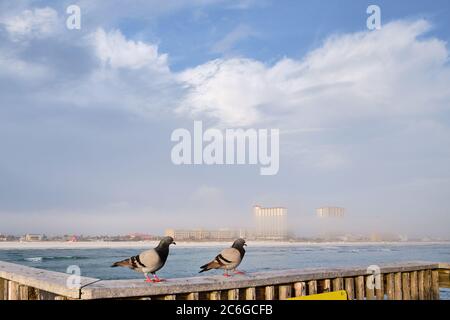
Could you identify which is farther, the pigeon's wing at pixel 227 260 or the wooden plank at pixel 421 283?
the wooden plank at pixel 421 283

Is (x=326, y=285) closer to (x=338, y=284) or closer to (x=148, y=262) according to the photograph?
(x=338, y=284)

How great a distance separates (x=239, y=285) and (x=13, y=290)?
1998 millimetres

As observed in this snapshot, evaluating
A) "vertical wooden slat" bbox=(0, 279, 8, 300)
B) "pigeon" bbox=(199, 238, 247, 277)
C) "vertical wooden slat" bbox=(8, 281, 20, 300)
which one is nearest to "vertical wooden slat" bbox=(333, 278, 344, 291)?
"pigeon" bbox=(199, 238, 247, 277)

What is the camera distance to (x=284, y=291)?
5000 mm

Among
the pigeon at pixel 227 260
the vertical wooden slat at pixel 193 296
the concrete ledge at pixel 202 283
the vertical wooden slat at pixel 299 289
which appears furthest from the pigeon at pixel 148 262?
the vertical wooden slat at pixel 299 289

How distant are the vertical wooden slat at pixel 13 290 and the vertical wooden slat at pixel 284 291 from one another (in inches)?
92.2

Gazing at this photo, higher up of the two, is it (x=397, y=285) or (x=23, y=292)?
(x=23, y=292)

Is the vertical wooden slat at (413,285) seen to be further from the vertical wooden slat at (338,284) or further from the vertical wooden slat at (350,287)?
the vertical wooden slat at (338,284)

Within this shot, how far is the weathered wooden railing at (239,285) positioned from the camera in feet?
12.6

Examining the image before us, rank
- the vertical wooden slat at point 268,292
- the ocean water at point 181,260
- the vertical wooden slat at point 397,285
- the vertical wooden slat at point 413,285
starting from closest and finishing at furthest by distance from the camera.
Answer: the vertical wooden slat at point 268,292, the vertical wooden slat at point 397,285, the vertical wooden slat at point 413,285, the ocean water at point 181,260

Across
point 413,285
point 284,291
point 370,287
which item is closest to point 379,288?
point 370,287
